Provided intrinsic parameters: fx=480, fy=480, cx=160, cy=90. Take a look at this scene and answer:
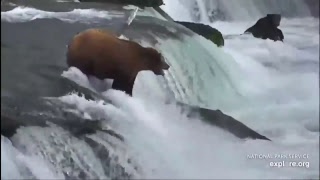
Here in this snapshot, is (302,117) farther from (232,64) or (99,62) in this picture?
(99,62)

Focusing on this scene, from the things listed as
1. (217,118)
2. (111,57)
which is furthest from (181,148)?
(111,57)

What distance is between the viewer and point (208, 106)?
0.85m

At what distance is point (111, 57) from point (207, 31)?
0.18 m

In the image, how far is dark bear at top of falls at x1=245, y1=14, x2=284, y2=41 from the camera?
86 centimetres

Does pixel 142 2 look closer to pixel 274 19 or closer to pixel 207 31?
pixel 207 31

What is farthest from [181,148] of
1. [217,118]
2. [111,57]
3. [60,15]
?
[60,15]

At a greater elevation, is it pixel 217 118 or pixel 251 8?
pixel 251 8

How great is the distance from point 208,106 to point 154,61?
124 mm

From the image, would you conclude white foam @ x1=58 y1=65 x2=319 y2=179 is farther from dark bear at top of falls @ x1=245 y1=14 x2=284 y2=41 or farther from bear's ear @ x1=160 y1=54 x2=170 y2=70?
dark bear at top of falls @ x1=245 y1=14 x2=284 y2=41

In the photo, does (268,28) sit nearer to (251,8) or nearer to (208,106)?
(251,8)

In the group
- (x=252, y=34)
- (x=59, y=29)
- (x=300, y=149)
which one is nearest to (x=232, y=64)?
(x=252, y=34)

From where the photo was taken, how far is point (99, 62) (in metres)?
0.83

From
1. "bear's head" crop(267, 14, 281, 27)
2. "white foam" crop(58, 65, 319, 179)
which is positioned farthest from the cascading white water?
"white foam" crop(58, 65, 319, 179)

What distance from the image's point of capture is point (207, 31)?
87 cm
